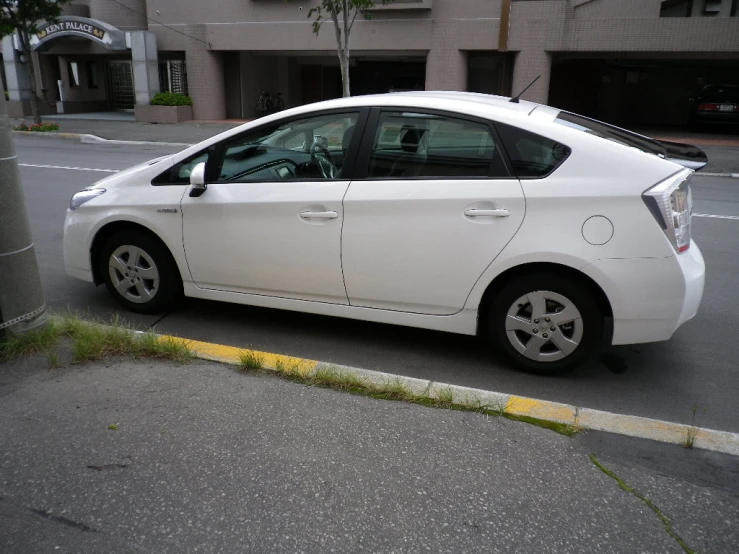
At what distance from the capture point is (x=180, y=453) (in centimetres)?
313

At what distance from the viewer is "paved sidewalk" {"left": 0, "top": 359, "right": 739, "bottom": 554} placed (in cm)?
261

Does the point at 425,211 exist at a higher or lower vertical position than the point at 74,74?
lower

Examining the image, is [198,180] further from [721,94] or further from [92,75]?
[92,75]

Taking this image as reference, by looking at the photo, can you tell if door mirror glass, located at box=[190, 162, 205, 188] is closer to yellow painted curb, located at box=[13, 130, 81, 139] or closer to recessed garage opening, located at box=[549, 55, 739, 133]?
yellow painted curb, located at box=[13, 130, 81, 139]

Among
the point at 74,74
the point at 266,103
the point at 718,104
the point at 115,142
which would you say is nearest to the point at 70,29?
the point at 74,74

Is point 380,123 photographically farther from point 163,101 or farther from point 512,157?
point 163,101

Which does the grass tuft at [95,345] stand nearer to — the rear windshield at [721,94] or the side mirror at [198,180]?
the side mirror at [198,180]

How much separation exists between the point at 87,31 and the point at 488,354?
82.2 ft

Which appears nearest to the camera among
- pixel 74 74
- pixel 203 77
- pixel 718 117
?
pixel 718 117

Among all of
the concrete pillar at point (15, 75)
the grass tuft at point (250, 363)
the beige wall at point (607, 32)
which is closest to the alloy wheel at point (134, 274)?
the grass tuft at point (250, 363)

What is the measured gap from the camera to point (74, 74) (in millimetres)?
29500

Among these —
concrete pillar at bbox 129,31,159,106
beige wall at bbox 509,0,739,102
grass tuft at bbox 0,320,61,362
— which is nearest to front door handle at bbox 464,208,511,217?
grass tuft at bbox 0,320,61,362

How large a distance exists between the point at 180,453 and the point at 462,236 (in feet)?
6.75

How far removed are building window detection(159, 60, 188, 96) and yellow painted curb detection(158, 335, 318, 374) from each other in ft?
84.4
